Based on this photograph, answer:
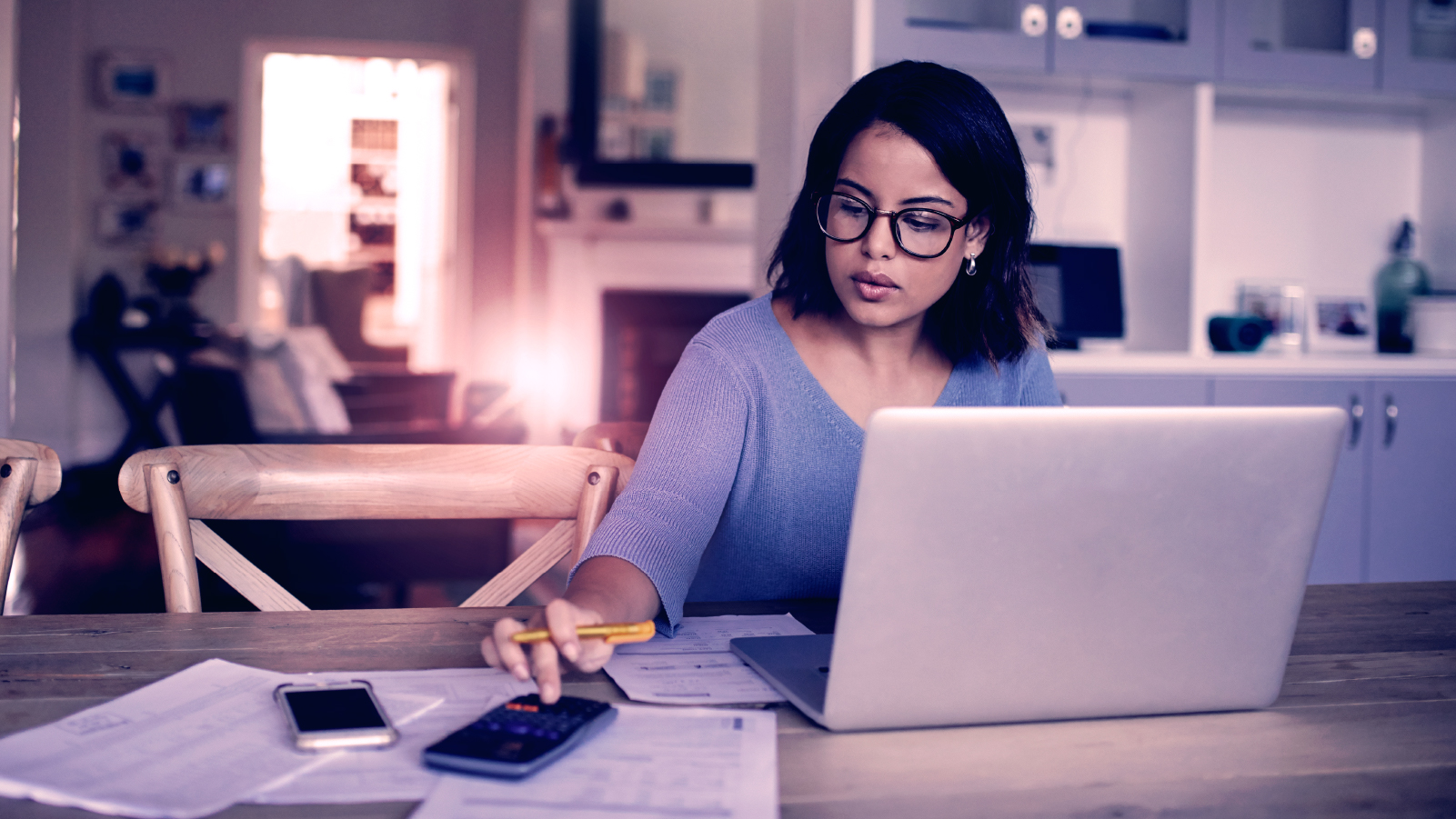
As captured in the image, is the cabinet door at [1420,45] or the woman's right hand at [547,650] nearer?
the woman's right hand at [547,650]

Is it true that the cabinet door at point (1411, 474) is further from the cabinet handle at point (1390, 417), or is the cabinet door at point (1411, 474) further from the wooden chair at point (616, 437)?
the wooden chair at point (616, 437)

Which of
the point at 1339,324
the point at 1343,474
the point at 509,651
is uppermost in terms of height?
the point at 1339,324

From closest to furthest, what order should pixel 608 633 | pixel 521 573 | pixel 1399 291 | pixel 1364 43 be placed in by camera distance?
1. pixel 608 633
2. pixel 521 573
3. pixel 1364 43
4. pixel 1399 291

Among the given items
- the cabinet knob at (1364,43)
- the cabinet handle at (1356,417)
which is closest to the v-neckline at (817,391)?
the cabinet handle at (1356,417)

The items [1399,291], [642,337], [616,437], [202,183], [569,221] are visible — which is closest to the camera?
[616,437]

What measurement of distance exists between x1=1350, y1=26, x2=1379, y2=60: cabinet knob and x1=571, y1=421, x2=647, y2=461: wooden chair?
236cm

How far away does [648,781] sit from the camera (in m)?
0.59

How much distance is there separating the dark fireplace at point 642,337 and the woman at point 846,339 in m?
3.62

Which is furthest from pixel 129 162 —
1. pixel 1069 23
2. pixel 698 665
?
pixel 698 665

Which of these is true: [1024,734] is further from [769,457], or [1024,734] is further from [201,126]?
[201,126]

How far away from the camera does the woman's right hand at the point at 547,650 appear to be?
67 centimetres

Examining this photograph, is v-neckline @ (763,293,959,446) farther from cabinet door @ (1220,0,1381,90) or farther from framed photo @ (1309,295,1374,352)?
framed photo @ (1309,295,1374,352)

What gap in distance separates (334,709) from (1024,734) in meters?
0.43

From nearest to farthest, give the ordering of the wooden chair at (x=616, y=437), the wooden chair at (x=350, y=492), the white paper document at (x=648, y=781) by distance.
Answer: the white paper document at (x=648, y=781) → the wooden chair at (x=350, y=492) → the wooden chair at (x=616, y=437)
